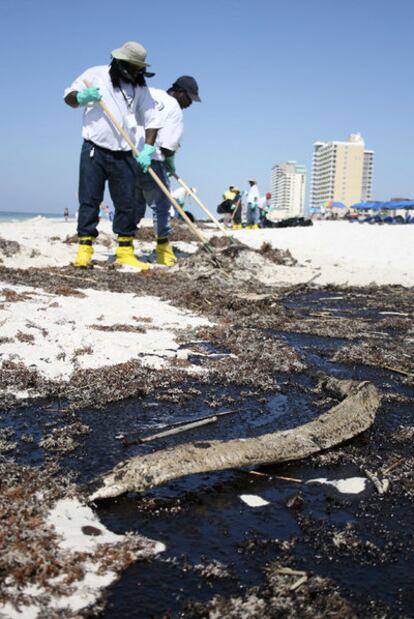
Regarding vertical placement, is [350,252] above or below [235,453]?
above

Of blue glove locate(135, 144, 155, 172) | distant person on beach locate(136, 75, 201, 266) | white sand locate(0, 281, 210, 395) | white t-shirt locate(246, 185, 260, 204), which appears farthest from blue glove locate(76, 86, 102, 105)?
white t-shirt locate(246, 185, 260, 204)

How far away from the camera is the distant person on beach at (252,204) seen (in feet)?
68.9

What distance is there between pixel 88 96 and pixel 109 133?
55 cm

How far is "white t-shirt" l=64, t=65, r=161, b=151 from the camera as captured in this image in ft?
24.7

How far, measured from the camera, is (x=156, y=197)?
9328 millimetres

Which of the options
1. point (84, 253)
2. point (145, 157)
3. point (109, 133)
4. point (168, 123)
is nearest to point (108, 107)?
point (109, 133)

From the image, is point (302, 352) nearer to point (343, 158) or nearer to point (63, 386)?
point (63, 386)

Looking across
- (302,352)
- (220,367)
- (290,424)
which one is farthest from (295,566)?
(302,352)

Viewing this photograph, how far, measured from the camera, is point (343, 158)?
18862 centimetres

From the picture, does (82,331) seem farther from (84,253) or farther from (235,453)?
(84,253)

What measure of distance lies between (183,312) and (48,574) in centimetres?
417

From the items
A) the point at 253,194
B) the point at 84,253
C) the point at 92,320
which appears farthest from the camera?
the point at 253,194

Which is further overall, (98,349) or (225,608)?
(98,349)

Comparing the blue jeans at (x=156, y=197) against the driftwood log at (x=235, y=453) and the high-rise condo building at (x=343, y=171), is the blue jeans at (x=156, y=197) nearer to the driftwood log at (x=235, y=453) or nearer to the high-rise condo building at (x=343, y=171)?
the driftwood log at (x=235, y=453)
